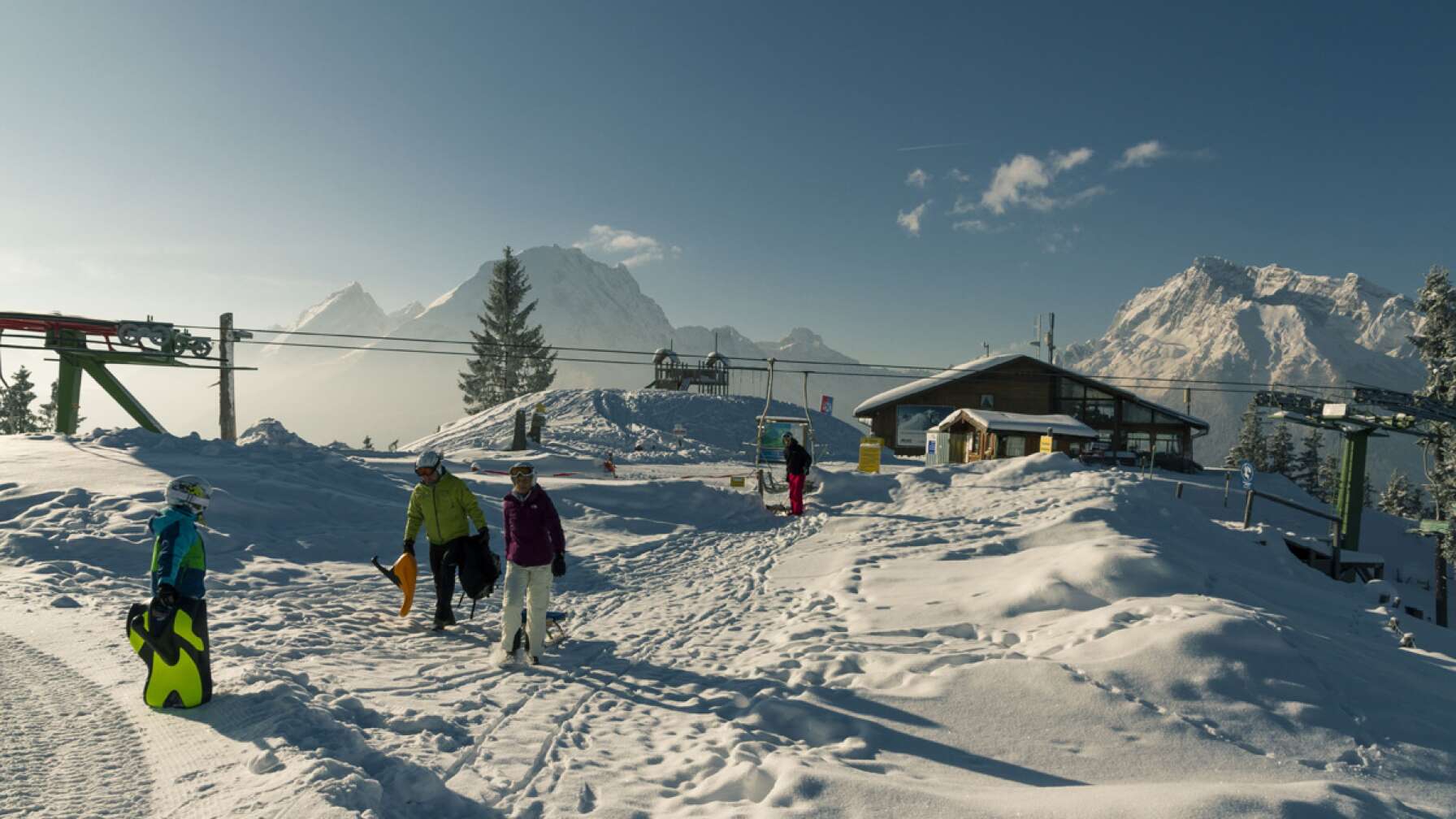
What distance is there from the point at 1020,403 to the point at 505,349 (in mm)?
42175

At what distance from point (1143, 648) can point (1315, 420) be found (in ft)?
89.8

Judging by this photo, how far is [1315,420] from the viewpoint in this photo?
26375 mm

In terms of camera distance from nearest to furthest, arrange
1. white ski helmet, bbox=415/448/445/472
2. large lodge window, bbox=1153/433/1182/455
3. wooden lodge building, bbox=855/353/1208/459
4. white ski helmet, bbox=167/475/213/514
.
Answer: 1. white ski helmet, bbox=167/475/213/514
2. white ski helmet, bbox=415/448/445/472
3. wooden lodge building, bbox=855/353/1208/459
4. large lodge window, bbox=1153/433/1182/455

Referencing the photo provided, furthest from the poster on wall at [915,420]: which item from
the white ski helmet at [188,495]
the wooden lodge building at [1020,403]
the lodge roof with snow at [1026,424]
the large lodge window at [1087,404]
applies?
the white ski helmet at [188,495]

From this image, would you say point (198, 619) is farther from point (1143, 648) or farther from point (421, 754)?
point (1143, 648)

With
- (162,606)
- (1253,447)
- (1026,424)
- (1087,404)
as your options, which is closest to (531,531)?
(162,606)

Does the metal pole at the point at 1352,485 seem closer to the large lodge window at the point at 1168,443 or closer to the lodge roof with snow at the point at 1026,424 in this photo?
the lodge roof with snow at the point at 1026,424

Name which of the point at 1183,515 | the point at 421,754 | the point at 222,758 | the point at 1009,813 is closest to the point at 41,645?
the point at 222,758

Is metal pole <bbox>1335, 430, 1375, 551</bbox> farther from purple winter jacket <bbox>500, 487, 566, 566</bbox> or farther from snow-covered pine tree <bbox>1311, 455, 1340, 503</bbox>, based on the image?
snow-covered pine tree <bbox>1311, 455, 1340, 503</bbox>

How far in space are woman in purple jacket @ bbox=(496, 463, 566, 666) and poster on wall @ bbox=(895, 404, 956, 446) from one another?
38854 millimetres

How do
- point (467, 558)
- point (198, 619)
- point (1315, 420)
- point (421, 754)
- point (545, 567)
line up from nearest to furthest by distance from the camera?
1. point (421, 754)
2. point (198, 619)
3. point (545, 567)
4. point (467, 558)
5. point (1315, 420)

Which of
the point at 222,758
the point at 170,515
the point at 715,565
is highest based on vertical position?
the point at 170,515

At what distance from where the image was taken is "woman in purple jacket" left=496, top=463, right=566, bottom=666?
6.75 meters

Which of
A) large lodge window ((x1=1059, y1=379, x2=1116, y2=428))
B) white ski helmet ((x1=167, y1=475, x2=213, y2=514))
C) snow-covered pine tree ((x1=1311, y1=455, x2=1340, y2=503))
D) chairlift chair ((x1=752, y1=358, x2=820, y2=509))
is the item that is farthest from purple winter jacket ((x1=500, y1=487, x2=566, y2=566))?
snow-covered pine tree ((x1=1311, y1=455, x2=1340, y2=503))
